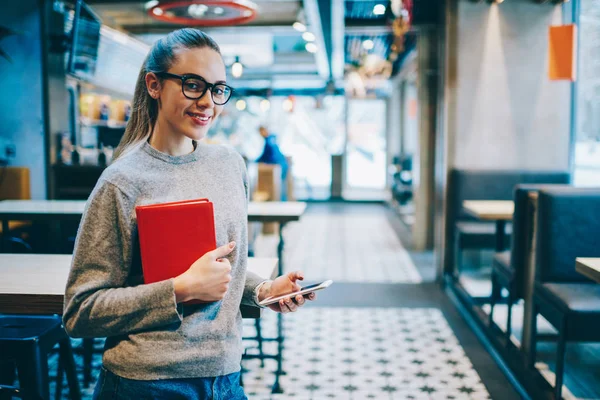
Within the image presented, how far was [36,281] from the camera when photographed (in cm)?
178

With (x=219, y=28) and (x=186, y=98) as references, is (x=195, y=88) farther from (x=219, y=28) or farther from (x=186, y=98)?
(x=219, y=28)

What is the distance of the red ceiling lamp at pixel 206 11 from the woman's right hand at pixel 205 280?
3094mm

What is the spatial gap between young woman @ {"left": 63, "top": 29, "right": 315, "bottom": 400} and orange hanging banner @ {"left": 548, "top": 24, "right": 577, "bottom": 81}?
3.32m

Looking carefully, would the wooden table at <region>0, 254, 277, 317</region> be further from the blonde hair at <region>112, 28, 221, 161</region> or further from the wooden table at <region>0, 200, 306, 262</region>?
the wooden table at <region>0, 200, 306, 262</region>

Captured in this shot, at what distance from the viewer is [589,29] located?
483 centimetres

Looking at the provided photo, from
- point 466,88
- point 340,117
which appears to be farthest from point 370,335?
point 340,117

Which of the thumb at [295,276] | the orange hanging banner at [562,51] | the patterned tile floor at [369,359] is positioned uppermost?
the orange hanging banner at [562,51]

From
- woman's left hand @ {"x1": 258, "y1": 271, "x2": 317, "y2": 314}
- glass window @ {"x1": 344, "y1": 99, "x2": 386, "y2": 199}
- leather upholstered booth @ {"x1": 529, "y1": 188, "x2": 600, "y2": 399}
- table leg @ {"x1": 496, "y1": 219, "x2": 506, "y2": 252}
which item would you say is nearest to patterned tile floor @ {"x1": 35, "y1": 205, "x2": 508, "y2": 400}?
leather upholstered booth @ {"x1": 529, "y1": 188, "x2": 600, "y2": 399}

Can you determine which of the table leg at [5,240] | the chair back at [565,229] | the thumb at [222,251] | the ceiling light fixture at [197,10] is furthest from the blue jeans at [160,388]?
the ceiling light fixture at [197,10]

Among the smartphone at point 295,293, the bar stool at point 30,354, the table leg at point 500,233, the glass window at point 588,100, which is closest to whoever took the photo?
the smartphone at point 295,293

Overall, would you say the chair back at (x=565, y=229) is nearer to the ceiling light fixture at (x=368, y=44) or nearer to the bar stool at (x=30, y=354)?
the bar stool at (x=30, y=354)

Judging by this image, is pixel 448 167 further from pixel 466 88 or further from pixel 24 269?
pixel 24 269

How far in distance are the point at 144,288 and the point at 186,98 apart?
39 cm

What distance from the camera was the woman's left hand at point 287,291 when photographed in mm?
1235
